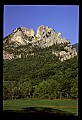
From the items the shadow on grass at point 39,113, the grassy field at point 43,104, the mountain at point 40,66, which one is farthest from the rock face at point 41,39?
the shadow on grass at point 39,113

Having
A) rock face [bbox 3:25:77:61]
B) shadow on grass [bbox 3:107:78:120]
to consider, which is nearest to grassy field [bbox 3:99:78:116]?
shadow on grass [bbox 3:107:78:120]

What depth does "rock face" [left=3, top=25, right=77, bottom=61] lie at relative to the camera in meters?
2.24

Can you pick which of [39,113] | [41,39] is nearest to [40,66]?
[41,39]

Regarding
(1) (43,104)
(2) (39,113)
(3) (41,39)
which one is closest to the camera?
(2) (39,113)

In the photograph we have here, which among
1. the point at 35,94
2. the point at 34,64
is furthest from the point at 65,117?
the point at 34,64

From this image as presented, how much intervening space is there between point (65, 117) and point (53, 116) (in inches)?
4.7

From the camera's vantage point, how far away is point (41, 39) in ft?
7.86

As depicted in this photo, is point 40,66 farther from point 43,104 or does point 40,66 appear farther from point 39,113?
point 39,113

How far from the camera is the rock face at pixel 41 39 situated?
7.36ft

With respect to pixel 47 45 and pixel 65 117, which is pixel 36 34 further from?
pixel 65 117

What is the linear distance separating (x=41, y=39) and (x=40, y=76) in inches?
18.7

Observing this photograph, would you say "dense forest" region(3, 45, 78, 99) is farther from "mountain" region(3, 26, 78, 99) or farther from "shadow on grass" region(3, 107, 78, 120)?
"shadow on grass" region(3, 107, 78, 120)

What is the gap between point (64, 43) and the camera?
2.37 metres
